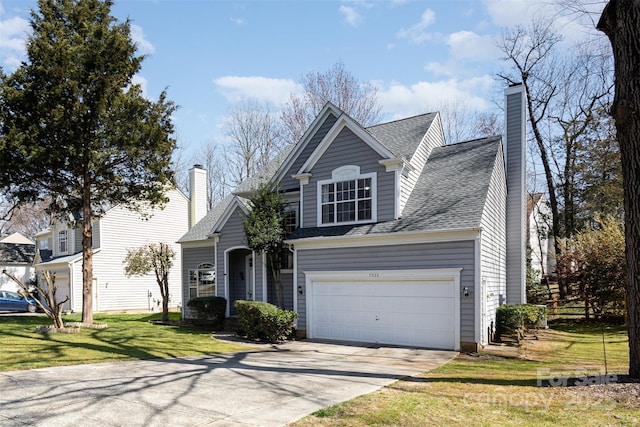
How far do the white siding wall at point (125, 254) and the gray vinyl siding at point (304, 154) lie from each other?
11.7m

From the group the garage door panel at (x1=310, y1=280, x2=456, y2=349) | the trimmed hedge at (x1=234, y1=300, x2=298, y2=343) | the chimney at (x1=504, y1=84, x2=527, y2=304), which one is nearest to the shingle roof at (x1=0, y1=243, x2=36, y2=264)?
the trimmed hedge at (x1=234, y1=300, x2=298, y2=343)

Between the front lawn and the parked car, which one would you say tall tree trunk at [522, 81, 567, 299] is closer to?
the front lawn

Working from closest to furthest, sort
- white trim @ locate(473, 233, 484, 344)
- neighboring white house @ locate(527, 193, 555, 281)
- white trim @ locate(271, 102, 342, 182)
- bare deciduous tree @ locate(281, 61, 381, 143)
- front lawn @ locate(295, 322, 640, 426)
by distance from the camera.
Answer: front lawn @ locate(295, 322, 640, 426) → white trim @ locate(473, 233, 484, 344) → white trim @ locate(271, 102, 342, 182) → neighboring white house @ locate(527, 193, 555, 281) → bare deciduous tree @ locate(281, 61, 381, 143)

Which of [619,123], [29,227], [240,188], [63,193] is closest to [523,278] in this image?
[619,123]

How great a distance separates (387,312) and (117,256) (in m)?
20.1

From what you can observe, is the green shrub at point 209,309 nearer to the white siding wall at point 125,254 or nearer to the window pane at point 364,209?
the window pane at point 364,209

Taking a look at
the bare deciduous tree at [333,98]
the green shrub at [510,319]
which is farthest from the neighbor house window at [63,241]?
the green shrub at [510,319]

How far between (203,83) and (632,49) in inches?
581

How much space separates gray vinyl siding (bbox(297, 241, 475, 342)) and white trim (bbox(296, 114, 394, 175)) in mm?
3013

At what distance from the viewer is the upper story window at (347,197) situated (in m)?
14.8

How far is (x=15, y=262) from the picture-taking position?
35406 mm

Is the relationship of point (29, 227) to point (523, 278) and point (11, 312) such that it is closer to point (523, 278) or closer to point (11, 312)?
point (11, 312)

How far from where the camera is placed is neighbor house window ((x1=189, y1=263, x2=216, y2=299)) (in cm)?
2088

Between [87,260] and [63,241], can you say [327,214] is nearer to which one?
[87,260]
